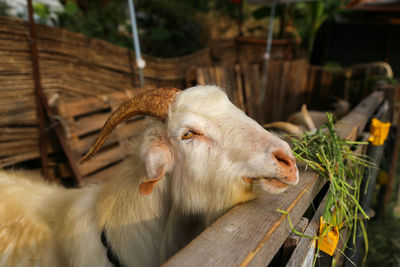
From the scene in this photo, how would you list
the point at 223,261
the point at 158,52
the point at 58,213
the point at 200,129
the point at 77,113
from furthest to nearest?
the point at 158,52 → the point at 77,113 → the point at 58,213 → the point at 200,129 → the point at 223,261

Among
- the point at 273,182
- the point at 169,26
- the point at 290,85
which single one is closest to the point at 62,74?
the point at 273,182

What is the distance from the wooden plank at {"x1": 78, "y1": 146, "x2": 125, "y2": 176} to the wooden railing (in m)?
2.80

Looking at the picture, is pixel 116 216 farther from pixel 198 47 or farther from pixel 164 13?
pixel 164 13

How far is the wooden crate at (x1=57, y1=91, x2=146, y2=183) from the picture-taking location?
3.49 metres

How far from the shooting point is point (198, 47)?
9.93 meters

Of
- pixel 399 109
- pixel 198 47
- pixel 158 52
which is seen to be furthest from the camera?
pixel 198 47

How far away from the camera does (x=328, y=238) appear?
4.98ft

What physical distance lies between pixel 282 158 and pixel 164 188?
81 cm

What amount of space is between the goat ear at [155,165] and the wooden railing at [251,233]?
1.57 ft

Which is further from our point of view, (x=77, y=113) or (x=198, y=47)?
(x=198, y=47)

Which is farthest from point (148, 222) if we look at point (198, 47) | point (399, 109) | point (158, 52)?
point (198, 47)

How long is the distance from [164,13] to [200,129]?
9.81 meters

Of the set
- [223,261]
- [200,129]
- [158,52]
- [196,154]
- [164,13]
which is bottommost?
[223,261]

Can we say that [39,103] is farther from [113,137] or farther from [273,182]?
→ [273,182]
